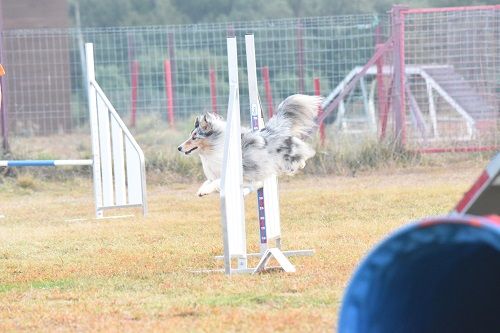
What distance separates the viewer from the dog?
7.86 m

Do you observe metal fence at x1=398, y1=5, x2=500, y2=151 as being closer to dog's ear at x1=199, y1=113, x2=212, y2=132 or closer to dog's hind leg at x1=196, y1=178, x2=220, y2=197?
dog's ear at x1=199, y1=113, x2=212, y2=132

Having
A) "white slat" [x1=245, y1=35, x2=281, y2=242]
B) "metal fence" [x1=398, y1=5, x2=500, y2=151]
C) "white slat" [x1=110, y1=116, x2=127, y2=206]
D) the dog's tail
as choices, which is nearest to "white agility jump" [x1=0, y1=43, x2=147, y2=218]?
"white slat" [x1=110, y1=116, x2=127, y2=206]

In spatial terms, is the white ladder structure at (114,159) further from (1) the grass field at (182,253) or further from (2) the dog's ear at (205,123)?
(2) the dog's ear at (205,123)

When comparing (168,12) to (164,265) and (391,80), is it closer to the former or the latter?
(391,80)

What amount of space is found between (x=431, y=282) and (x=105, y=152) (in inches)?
286

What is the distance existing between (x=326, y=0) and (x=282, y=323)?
88.3ft

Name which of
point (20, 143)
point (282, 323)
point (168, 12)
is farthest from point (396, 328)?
point (168, 12)

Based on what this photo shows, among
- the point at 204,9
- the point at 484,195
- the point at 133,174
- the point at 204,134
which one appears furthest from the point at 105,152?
the point at 204,9

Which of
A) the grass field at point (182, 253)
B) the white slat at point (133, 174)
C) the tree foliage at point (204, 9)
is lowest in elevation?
the grass field at point (182, 253)

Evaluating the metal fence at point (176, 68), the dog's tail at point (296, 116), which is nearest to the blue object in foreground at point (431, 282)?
the dog's tail at point (296, 116)

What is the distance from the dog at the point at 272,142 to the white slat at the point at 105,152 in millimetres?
1961

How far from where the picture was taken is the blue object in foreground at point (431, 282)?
3420 mm

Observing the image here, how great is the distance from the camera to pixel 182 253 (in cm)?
791

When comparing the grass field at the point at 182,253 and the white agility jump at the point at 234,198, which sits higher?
the white agility jump at the point at 234,198
